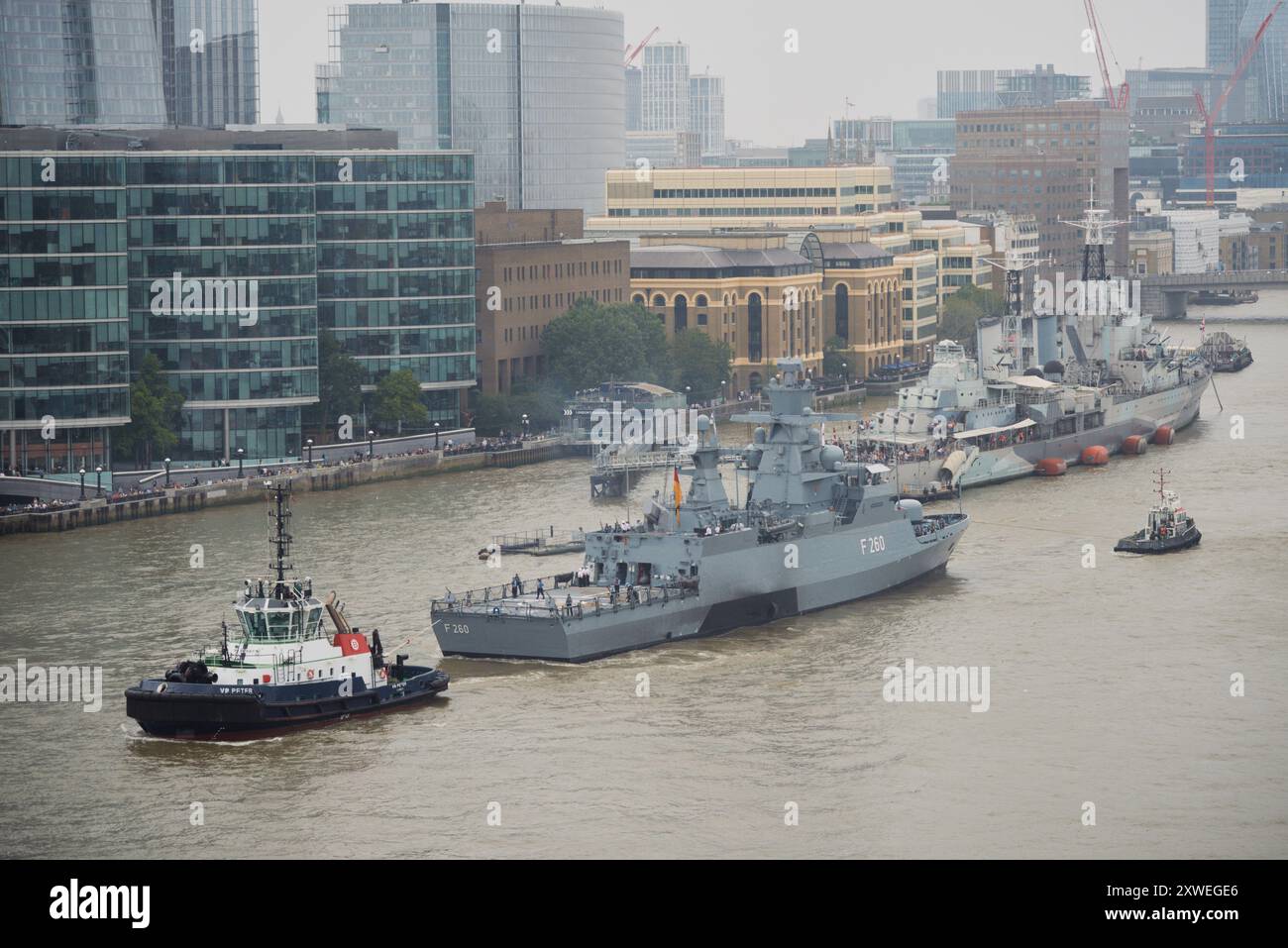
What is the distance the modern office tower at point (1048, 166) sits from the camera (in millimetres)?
142500

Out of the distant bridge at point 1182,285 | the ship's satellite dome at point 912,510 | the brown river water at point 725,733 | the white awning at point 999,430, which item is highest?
the distant bridge at point 1182,285

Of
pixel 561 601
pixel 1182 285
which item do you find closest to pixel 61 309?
pixel 561 601

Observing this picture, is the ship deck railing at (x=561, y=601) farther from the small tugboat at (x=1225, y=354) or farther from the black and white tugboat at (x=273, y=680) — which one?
the small tugboat at (x=1225, y=354)

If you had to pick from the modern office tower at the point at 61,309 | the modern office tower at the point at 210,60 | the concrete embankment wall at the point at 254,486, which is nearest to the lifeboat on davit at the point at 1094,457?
the concrete embankment wall at the point at 254,486

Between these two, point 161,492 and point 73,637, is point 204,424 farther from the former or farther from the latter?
point 73,637

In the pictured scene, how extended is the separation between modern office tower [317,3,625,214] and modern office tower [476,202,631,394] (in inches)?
1345

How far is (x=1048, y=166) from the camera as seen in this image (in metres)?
146

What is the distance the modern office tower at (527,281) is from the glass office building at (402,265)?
4.47m

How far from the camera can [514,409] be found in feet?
248

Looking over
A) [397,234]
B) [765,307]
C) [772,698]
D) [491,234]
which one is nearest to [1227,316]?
[765,307]

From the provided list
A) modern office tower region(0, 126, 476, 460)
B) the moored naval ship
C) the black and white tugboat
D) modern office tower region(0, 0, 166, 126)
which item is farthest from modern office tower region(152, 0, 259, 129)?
the black and white tugboat

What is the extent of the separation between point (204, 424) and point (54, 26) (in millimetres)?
45404

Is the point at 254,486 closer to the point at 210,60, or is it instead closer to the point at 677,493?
the point at 677,493

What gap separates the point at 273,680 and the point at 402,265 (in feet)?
121
